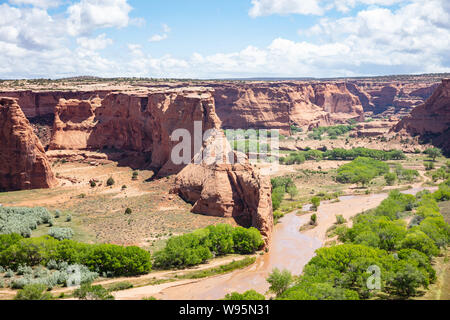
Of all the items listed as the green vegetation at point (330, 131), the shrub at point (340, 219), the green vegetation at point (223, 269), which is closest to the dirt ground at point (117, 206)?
the green vegetation at point (223, 269)

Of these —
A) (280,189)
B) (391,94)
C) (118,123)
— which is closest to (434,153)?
(280,189)

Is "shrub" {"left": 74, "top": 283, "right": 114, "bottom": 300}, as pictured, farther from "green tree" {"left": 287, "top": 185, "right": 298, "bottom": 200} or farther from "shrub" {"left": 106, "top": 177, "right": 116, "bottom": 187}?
"green tree" {"left": 287, "top": 185, "right": 298, "bottom": 200}

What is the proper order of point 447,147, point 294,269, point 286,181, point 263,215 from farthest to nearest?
point 447,147 < point 286,181 < point 263,215 < point 294,269

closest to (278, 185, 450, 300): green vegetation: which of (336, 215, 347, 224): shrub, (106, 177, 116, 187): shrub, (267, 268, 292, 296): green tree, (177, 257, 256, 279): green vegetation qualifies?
(267, 268, 292, 296): green tree

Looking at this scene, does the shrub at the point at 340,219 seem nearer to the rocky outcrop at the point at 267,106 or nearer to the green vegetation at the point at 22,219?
the green vegetation at the point at 22,219

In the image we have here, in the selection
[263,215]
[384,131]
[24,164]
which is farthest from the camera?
[384,131]

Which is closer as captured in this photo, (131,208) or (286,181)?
(131,208)

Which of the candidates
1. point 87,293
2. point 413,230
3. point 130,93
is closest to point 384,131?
point 130,93

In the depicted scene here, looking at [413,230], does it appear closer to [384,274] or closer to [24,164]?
[384,274]
